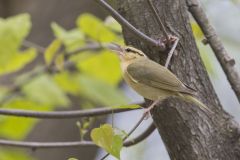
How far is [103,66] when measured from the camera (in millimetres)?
2174

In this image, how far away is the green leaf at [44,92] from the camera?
6.64 feet

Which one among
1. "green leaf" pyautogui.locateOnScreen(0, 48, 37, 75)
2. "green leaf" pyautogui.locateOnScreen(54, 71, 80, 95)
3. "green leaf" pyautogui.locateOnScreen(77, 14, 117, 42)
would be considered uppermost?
"green leaf" pyautogui.locateOnScreen(77, 14, 117, 42)

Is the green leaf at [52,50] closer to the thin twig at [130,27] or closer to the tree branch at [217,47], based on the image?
the tree branch at [217,47]

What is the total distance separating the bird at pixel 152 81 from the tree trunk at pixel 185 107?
17 millimetres

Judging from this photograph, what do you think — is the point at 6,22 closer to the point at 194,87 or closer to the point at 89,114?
the point at 89,114

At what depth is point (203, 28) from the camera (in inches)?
58.1

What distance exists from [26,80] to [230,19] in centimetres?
83

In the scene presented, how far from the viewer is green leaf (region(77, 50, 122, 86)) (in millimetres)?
2164

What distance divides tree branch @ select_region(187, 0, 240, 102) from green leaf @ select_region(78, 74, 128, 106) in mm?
693

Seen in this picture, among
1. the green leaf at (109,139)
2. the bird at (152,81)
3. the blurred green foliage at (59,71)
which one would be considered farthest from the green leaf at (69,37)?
the green leaf at (109,139)

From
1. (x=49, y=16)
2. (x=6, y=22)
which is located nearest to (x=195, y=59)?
(x=6, y=22)

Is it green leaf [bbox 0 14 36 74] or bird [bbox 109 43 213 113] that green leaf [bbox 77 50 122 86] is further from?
bird [bbox 109 43 213 113]

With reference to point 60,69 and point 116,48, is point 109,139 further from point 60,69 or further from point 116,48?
point 60,69

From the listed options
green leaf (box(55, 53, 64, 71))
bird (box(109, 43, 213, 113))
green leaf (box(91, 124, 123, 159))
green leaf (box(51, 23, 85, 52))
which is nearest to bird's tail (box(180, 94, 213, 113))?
bird (box(109, 43, 213, 113))
